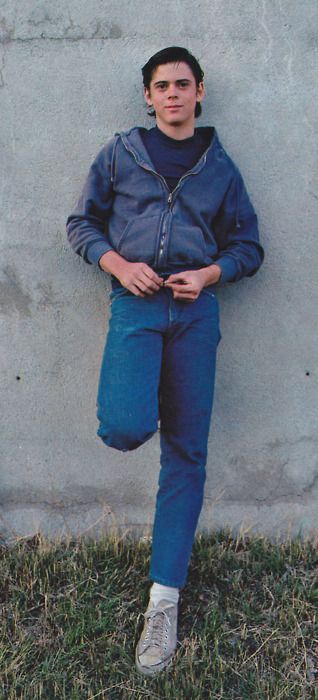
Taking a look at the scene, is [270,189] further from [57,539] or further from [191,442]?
[57,539]

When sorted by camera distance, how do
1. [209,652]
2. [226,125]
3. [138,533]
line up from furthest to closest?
[138,533] → [226,125] → [209,652]

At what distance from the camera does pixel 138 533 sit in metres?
3.41

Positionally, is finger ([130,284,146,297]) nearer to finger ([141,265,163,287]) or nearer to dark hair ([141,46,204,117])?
finger ([141,265,163,287])

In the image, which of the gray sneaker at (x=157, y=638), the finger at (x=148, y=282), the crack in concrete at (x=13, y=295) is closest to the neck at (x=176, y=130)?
the finger at (x=148, y=282)

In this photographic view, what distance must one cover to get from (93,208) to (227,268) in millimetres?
564

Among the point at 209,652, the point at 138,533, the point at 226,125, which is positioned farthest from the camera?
the point at 138,533

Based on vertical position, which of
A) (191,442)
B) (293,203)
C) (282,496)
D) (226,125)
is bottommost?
(282,496)

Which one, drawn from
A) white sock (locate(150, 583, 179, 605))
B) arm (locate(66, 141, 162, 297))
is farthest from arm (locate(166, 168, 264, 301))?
white sock (locate(150, 583, 179, 605))

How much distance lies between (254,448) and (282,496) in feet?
0.80

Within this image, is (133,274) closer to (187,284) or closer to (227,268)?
(187,284)

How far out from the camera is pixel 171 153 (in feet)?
9.84

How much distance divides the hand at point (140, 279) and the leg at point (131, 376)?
78mm

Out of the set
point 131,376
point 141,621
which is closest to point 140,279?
point 131,376

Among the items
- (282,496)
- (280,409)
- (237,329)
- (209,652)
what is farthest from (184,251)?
(209,652)
